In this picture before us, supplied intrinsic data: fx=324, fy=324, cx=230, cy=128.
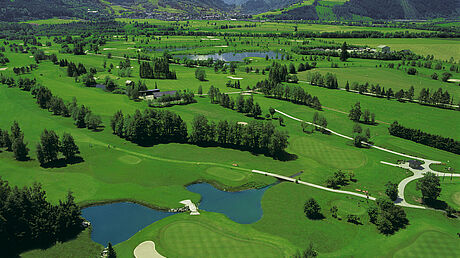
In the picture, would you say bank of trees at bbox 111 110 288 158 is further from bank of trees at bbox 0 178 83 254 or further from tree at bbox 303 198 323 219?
bank of trees at bbox 0 178 83 254

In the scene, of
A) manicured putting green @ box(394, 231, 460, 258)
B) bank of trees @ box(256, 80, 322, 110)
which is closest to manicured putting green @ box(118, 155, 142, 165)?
manicured putting green @ box(394, 231, 460, 258)

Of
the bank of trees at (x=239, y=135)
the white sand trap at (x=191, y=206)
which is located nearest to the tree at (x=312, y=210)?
the white sand trap at (x=191, y=206)

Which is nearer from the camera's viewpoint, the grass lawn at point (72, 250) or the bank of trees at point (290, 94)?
the grass lawn at point (72, 250)

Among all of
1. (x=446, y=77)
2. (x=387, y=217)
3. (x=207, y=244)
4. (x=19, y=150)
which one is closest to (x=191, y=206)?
(x=207, y=244)

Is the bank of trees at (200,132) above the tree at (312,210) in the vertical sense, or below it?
above

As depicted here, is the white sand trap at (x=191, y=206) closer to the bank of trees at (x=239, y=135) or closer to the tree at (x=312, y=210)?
the tree at (x=312, y=210)

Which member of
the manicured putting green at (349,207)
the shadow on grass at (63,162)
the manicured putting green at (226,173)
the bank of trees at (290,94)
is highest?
the bank of trees at (290,94)

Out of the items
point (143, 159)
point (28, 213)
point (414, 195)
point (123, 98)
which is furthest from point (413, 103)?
point (28, 213)

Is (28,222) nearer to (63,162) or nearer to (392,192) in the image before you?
(63,162)
